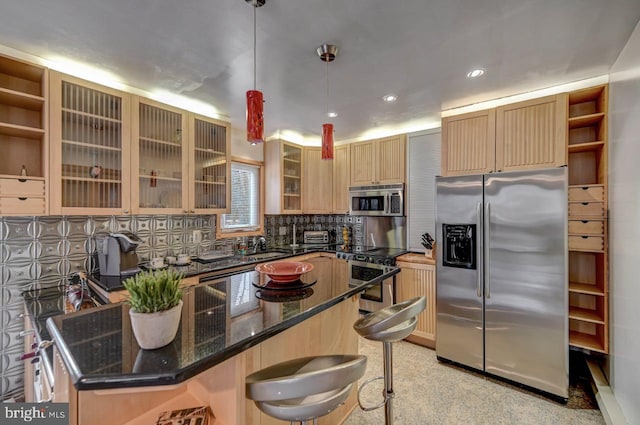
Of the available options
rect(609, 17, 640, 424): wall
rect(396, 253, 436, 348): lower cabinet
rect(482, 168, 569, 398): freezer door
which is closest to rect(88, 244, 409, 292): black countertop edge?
rect(396, 253, 436, 348): lower cabinet

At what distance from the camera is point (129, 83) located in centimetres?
242

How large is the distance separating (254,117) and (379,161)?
8.56ft

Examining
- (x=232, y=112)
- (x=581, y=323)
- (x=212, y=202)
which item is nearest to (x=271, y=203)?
(x=212, y=202)

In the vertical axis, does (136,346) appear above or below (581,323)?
above

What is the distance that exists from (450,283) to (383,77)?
1.95 meters

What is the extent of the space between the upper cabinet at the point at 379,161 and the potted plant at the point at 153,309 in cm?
321

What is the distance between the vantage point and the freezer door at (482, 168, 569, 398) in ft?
7.03

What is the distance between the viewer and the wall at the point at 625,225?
5.34 ft

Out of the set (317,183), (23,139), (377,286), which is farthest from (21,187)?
(377,286)

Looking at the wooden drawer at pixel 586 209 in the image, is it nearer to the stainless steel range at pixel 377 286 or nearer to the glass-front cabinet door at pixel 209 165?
the stainless steel range at pixel 377 286

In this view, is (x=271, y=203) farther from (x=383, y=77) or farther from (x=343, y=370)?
(x=343, y=370)

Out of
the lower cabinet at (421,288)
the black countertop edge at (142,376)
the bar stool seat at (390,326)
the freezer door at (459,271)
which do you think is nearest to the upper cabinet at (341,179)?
the lower cabinet at (421,288)

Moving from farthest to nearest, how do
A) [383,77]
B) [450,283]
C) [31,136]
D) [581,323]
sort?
[450,283], [581,323], [383,77], [31,136]

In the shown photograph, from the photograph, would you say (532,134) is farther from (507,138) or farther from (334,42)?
(334,42)
